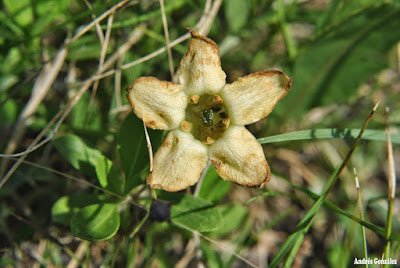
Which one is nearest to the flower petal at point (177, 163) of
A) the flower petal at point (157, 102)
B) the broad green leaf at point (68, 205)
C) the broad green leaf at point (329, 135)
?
the flower petal at point (157, 102)

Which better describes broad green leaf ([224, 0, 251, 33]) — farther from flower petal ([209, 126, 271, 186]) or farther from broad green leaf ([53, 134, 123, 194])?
broad green leaf ([53, 134, 123, 194])

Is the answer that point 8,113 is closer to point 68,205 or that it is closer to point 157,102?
point 68,205

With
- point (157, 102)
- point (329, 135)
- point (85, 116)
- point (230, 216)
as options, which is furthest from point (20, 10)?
point (329, 135)

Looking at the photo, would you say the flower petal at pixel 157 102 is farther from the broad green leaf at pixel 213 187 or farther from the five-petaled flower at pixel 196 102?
the broad green leaf at pixel 213 187

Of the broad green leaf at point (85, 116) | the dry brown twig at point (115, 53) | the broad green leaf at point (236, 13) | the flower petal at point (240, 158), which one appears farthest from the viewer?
the broad green leaf at point (236, 13)

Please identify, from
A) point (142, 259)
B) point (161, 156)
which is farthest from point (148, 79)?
point (142, 259)

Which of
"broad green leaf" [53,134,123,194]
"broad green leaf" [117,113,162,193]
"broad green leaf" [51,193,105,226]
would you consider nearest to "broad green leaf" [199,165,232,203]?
"broad green leaf" [117,113,162,193]

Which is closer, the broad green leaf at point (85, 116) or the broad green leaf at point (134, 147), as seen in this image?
the broad green leaf at point (134, 147)
